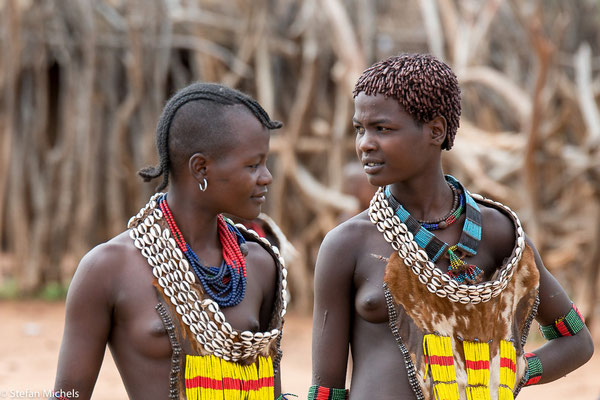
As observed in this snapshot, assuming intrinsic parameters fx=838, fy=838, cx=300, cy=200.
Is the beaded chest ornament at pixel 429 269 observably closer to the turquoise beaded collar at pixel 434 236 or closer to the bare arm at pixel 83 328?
the turquoise beaded collar at pixel 434 236

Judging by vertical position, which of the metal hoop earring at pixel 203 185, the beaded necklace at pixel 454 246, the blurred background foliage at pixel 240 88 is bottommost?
the beaded necklace at pixel 454 246

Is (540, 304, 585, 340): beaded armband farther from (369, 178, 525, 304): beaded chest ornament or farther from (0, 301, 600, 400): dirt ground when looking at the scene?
(0, 301, 600, 400): dirt ground

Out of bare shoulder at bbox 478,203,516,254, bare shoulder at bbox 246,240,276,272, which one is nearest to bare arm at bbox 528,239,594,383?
bare shoulder at bbox 478,203,516,254

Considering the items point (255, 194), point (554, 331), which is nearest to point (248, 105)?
point (255, 194)

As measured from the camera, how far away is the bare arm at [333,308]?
2635mm

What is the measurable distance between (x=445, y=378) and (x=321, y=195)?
6.27m

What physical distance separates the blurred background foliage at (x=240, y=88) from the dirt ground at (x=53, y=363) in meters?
0.61

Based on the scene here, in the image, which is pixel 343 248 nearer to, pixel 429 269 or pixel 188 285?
pixel 429 269

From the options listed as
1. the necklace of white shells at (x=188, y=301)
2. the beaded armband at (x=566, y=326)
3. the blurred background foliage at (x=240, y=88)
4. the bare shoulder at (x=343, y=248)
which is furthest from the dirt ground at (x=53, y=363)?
the beaded armband at (x=566, y=326)

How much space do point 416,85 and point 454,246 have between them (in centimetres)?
52

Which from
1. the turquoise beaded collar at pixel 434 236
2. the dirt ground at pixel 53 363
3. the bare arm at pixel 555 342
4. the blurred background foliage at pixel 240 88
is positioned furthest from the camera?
the blurred background foliage at pixel 240 88

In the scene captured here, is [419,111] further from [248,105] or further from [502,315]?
[502,315]

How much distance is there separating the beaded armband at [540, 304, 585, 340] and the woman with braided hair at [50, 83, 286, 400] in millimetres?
975

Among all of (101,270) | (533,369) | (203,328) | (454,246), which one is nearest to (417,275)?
(454,246)
